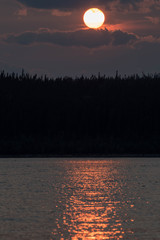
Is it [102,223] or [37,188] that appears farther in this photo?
[37,188]

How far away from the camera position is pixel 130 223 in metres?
43.8

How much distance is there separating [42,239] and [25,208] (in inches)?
653

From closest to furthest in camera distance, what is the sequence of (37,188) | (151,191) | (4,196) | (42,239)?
(42,239) → (4,196) → (151,191) → (37,188)

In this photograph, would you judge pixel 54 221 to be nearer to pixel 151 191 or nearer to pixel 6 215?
pixel 6 215

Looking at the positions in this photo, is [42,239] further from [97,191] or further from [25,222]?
[97,191]

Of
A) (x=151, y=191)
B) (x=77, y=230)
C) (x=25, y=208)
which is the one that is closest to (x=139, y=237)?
(x=77, y=230)

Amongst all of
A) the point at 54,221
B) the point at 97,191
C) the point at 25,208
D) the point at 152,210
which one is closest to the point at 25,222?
the point at 54,221

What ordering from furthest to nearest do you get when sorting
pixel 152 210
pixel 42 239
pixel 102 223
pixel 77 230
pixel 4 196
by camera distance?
pixel 4 196, pixel 152 210, pixel 102 223, pixel 77 230, pixel 42 239

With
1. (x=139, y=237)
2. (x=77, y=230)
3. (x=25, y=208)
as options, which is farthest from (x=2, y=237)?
(x=25, y=208)

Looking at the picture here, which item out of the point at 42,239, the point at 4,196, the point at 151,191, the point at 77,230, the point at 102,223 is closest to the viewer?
the point at 42,239

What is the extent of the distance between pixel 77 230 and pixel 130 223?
5.36 meters

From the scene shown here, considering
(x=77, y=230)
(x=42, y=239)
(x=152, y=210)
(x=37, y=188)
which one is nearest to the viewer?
(x=42, y=239)

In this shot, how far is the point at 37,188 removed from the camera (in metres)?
78.9

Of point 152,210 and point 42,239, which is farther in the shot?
point 152,210
